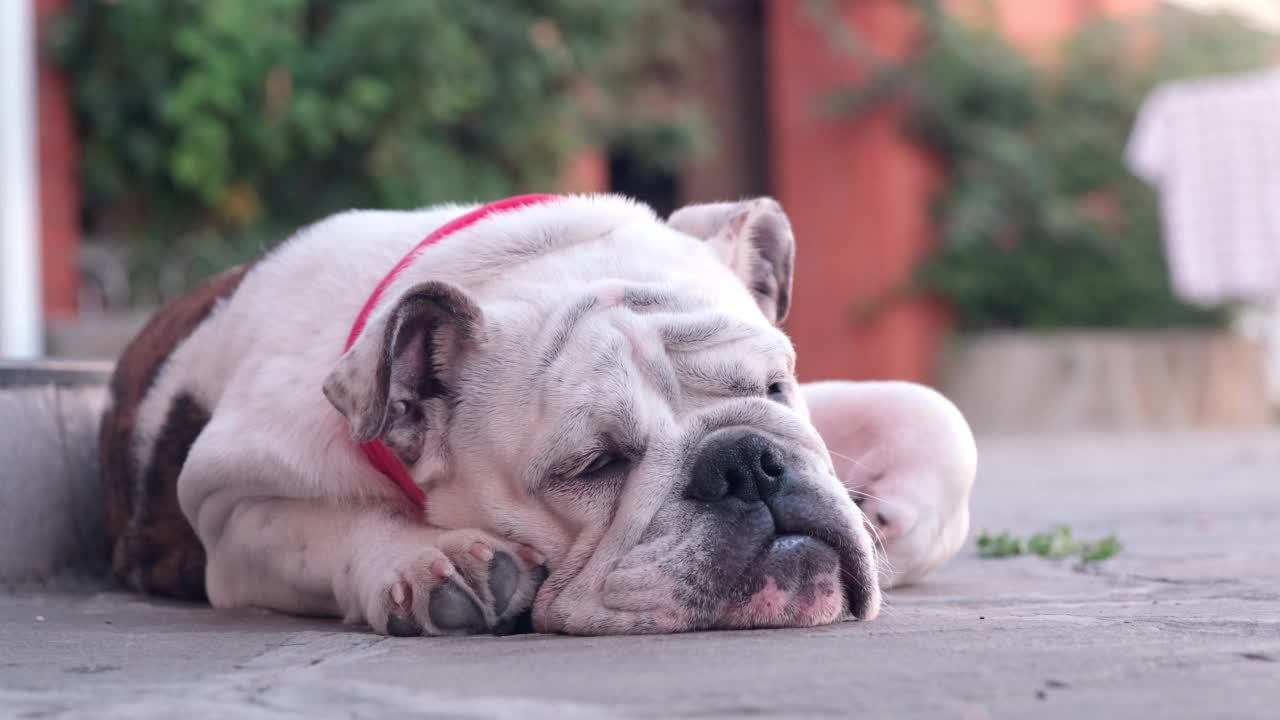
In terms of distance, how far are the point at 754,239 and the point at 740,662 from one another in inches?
56.3

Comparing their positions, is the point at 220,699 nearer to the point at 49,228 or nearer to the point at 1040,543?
the point at 1040,543

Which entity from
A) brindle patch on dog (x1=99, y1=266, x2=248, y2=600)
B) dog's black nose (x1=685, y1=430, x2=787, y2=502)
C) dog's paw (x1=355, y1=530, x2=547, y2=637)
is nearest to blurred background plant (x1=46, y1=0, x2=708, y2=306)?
brindle patch on dog (x1=99, y1=266, x2=248, y2=600)

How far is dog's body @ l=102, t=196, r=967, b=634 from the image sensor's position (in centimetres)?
240

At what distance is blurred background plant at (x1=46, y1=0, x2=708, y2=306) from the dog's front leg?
515 centimetres

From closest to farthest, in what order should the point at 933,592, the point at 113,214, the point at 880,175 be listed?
the point at 933,592, the point at 113,214, the point at 880,175

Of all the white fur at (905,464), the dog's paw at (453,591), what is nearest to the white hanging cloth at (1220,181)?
the white fur at (905,464)

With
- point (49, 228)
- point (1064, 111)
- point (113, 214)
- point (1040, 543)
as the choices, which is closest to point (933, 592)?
point (1040, 543)

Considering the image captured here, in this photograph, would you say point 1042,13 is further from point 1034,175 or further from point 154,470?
point 154,470

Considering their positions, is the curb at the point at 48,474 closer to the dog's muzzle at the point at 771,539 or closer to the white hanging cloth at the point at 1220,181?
the dog's muzzle at the point at 771,539

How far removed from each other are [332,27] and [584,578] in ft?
23.1

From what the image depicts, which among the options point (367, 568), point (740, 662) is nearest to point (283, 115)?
point (367, 568)

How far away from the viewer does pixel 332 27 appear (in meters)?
8.91

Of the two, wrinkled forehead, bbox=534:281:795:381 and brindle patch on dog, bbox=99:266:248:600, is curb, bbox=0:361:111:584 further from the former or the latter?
wrinkled forehead, bbox=534:281:795:381

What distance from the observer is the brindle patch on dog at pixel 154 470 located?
3197 millimetres
